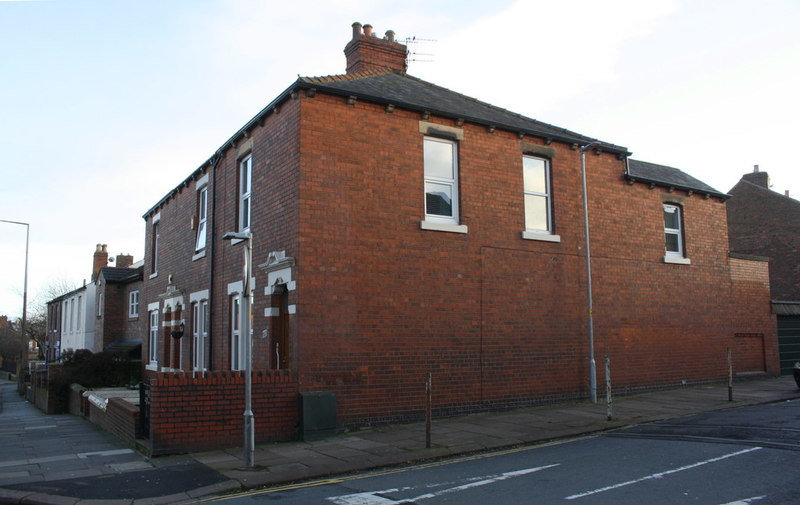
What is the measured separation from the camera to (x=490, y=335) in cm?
1420

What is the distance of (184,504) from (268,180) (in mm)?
7761

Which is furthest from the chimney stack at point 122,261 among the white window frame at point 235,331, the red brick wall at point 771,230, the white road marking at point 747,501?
the white road marking at point 747,501

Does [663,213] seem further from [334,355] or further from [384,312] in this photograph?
[334,355]

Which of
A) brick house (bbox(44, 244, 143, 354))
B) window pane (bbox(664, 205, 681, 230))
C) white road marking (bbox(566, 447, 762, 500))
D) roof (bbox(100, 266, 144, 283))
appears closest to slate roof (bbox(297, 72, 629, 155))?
window pane (bbox(664, 205, 681, 230))

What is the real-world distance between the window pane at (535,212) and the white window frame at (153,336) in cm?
1391

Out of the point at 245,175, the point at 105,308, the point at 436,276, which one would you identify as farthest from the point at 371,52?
the point at 105,308

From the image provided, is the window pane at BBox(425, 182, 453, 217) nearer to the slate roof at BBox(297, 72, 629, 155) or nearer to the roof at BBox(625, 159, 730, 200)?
the slate roof at BBox(297, 72, 629, 155)

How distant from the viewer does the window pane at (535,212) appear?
15.6 meters

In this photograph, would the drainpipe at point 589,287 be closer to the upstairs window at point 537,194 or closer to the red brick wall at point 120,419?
the upstairs window at point 537,194

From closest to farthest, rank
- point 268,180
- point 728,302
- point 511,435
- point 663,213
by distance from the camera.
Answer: point 511,435
point 268,180
point 663,213
point 728,302

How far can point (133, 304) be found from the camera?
30.1 meters

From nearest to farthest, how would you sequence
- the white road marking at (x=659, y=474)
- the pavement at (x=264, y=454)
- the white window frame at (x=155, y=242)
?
the white road marking at (x=659, y=474) < the pavement at (x=264, y=454) < the white window frame at (x=155, y=242)

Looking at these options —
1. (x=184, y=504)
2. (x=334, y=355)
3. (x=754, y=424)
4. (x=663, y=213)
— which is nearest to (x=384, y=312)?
(x=334, y=355)

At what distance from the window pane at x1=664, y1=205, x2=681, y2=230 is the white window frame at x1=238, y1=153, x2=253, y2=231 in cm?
1212
